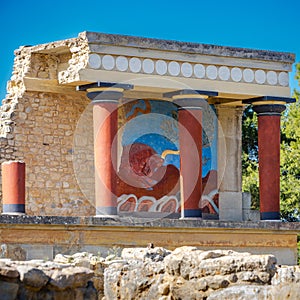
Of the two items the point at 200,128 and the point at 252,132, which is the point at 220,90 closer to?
the point at 200,128

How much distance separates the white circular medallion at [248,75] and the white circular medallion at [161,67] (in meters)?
2.11

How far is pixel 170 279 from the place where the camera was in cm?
995

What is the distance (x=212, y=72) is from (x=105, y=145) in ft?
10.3

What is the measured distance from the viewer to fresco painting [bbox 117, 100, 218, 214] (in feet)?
78.3

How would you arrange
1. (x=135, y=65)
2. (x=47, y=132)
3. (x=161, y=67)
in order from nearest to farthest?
1. (x=135, y=65)
2. (x=161, y=67)
3. (x=47, y=132)

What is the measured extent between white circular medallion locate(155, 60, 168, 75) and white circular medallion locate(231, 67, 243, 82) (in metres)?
1.80

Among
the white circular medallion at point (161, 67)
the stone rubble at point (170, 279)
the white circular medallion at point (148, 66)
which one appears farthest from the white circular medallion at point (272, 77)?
the stone rubble at point (170, 279)

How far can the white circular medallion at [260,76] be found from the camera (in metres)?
23.7

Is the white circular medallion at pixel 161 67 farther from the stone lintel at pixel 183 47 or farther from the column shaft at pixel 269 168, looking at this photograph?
the column shaft at pixel 269 168

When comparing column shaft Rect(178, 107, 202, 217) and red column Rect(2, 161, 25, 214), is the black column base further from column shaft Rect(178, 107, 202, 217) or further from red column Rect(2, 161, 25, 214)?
red column Rect(2, 161, 25, 214)

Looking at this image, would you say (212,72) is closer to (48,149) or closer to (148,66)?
(148,66)

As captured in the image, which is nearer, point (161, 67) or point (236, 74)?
point (161, 67)

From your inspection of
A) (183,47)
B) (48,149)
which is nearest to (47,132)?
(48,149)

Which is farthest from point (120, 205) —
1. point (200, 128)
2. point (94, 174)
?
point (200, 128)
